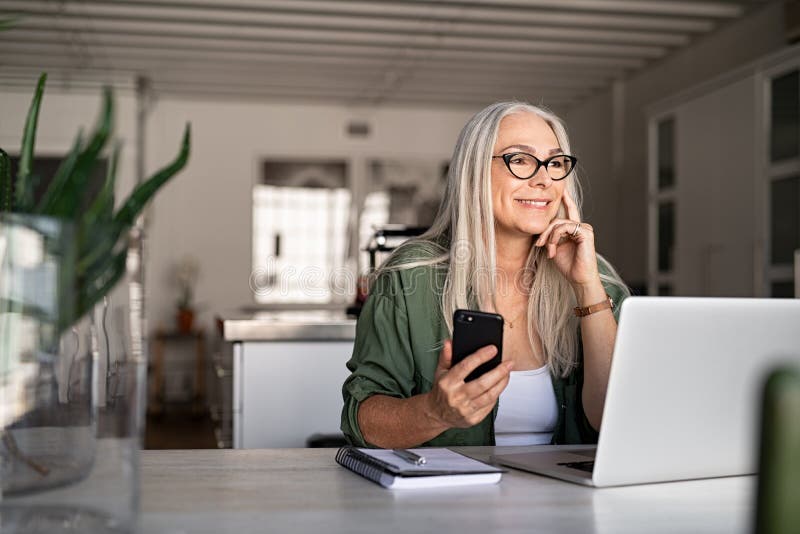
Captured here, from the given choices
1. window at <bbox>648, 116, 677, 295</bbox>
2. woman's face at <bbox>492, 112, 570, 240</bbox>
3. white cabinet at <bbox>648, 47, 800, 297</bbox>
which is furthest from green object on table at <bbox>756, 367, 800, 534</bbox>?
window at <bbox>648, 116, 677, 295</bbox>

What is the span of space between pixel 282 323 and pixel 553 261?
1.29 meters

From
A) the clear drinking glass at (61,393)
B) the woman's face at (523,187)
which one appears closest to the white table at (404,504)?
the clear drinking glass at (61,393)

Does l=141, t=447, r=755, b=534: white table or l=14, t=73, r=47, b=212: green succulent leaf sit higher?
l=14, t=73, r=47, b=212: green succulent leaf

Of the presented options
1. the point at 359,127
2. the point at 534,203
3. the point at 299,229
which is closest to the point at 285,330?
the point at 534,203

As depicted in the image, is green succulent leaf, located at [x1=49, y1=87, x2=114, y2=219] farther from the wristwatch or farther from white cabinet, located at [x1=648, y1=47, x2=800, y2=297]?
white cabinet, located at [x1=648, y1=47, x2=800, y2=297]

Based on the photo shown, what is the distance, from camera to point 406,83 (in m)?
8.29

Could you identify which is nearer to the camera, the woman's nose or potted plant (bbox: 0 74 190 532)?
potted plant (bbox: 0 74 190 532)

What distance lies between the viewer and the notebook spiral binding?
121 cm

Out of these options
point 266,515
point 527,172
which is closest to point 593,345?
point 527,172

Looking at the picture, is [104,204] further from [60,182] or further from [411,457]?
[411,457]

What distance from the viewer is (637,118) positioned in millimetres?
7777

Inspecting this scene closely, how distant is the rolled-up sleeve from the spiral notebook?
1.26 feet

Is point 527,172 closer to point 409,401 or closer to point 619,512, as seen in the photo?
point 409,401

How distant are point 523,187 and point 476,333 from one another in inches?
30.2
